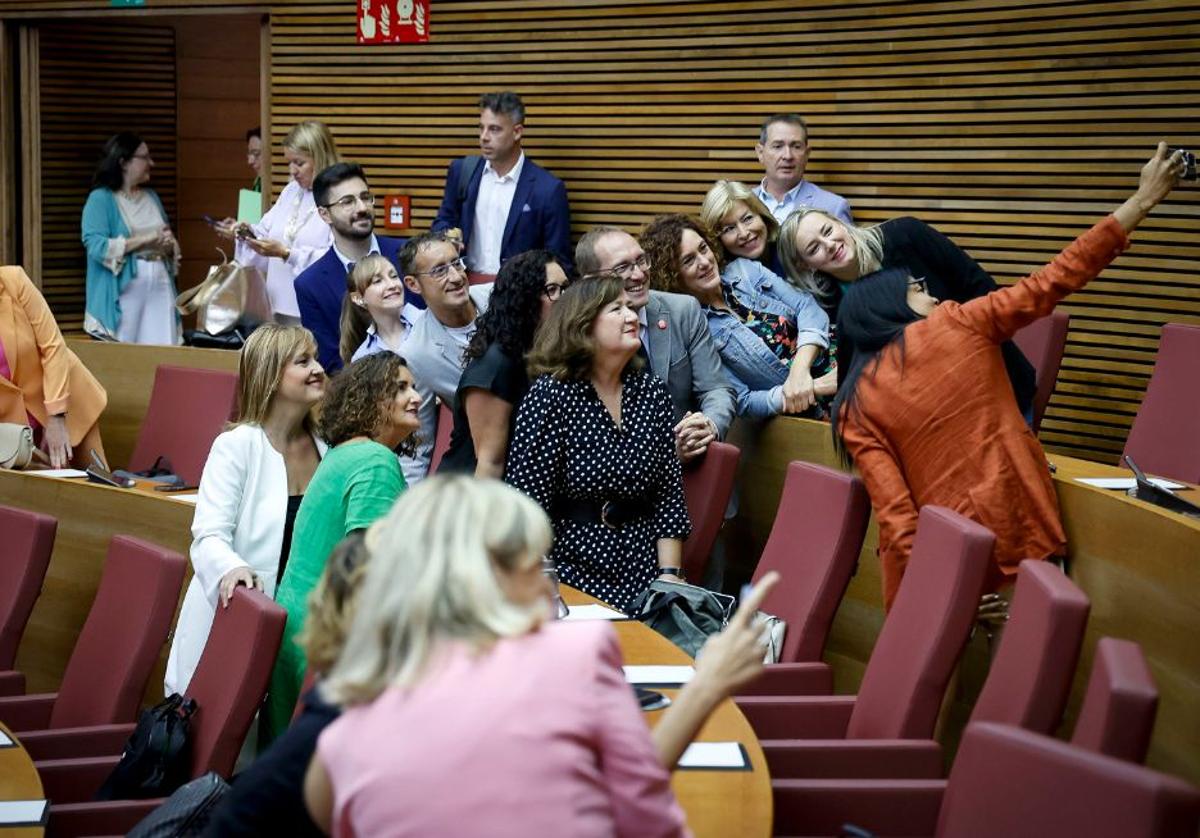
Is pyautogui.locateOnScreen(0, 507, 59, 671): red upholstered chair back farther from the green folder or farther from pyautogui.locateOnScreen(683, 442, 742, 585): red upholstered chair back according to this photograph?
the green folder

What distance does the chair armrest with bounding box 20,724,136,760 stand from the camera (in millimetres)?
3686

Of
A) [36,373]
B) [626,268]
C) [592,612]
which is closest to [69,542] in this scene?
[36,373]

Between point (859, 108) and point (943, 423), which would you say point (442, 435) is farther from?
point (859, 108)

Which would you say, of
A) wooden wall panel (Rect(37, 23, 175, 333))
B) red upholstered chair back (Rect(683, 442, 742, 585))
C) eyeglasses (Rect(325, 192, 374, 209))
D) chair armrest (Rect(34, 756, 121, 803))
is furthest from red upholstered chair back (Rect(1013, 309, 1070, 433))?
wooden wall panel (Rect(37, 23, 175, 333))

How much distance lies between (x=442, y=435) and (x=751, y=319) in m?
1.12

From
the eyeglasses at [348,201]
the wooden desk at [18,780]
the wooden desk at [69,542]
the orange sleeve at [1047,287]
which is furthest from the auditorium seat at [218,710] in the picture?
the eyeglasses at [348,201]

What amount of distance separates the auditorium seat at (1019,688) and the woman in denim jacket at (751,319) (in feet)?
7.15

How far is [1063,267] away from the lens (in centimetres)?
362

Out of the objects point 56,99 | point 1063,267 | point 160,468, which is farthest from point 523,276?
point 56,99

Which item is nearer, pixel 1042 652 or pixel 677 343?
pixel 1042 652

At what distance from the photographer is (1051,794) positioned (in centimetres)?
219

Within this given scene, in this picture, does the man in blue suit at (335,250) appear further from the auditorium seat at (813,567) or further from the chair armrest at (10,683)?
the auditorium seat at (813,567)

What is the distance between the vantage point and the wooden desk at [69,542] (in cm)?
555

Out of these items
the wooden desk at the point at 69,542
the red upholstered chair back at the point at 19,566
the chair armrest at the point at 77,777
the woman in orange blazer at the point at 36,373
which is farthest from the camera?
the woman in orange blazer at the point at 36,373
